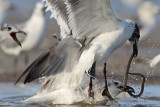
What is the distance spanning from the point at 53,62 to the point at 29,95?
956 millimetres

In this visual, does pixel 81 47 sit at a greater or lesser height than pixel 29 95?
greater

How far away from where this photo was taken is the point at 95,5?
745 centimetres

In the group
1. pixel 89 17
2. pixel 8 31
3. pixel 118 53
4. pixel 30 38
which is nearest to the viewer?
pixel 89 17

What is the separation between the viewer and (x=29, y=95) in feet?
29.2

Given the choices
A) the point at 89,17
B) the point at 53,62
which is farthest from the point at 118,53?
the point at 89,17

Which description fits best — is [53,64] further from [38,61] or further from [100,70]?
[100,70]

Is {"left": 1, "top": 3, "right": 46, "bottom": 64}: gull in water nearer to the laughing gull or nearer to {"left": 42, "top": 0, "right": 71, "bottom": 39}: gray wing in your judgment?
the laughing gull

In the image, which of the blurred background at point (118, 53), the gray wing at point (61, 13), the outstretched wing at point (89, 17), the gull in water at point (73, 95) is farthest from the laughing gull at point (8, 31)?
the outstretched wing at point (89, 17)

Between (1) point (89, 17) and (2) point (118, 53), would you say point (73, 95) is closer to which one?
(1) point (89, 17)

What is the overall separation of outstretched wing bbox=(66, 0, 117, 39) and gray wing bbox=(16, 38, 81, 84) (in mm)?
337

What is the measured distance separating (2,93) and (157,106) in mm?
2494

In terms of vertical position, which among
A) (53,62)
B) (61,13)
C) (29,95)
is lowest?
(29,95)

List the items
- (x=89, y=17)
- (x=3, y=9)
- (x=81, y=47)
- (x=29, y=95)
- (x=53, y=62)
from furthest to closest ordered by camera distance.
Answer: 1. (x=3, y=9)
2. (x=29, y=95)
3. (x=53, y=62)
4. (x=81, y=47)
5. (x=89, y=17)

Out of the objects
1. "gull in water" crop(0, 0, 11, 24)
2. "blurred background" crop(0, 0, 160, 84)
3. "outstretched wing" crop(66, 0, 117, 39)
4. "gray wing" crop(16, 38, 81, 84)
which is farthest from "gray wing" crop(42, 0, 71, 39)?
"gull in water" crop(0, 0, 11, 24)
